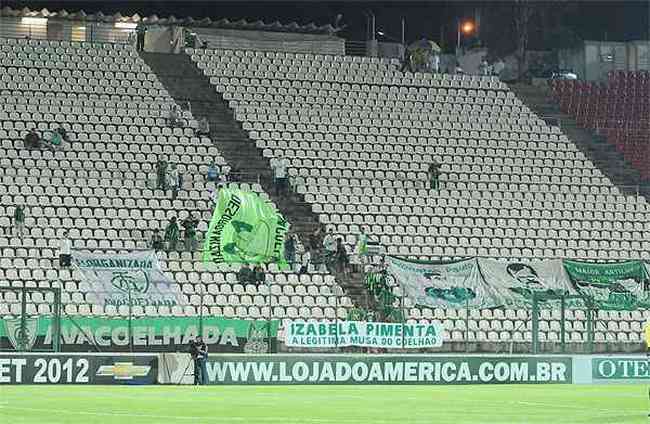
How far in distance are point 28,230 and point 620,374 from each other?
1549cm

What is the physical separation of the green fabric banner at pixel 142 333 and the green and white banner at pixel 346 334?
532 millimetres

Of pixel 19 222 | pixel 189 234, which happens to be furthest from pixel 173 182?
pixel 19 222

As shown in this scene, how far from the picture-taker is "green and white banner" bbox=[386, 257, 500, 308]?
3662 centimetres

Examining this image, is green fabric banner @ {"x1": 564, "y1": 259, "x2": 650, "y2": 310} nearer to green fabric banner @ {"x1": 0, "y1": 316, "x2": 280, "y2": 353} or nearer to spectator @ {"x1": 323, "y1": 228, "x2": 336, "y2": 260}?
spectator @ {"x1": 323, "y1": 228, "x2": 336, "y2": 260}

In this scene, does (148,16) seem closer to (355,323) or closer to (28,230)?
(28,230)

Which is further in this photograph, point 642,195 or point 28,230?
point 642,195

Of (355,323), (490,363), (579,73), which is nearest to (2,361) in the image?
(355,323)

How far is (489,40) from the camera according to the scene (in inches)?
2552

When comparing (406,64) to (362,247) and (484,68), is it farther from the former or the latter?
(362,247)

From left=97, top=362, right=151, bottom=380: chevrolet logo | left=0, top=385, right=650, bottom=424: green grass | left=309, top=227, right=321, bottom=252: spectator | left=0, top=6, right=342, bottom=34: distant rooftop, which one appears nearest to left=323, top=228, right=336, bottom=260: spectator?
left=309, top=227, right=321, bottom=252: spectator

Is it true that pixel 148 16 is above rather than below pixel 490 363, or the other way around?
above

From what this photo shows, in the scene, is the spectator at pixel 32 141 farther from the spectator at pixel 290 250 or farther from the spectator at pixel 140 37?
the spectator at pixel 140 37

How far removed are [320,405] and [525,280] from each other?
1314 cm

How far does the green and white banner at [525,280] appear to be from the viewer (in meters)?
36.7
